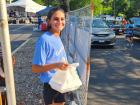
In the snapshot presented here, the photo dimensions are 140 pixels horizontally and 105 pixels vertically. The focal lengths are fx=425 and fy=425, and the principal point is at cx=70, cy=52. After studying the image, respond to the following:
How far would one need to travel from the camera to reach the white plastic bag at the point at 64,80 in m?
4.51

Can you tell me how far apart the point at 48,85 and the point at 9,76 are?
112 cm

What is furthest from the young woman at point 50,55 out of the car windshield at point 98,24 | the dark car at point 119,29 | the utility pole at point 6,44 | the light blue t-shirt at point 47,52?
the dark car at point 119,29

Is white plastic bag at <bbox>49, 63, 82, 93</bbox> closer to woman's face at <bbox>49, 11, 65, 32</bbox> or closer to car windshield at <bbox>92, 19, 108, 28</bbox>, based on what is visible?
woman's face at <bbox>49, 11, 65, 32</bbox>

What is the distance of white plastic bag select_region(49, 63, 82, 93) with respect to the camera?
14.8 feet

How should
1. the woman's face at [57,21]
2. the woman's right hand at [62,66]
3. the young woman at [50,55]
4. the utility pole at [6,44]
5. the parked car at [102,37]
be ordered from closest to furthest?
the utility pole at [6,44], the woman's right hand at [62,66], the young woman at [50,55], the woman's face at [57,21], the parked car at [102,37]

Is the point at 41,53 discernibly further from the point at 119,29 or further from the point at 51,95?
the point at 119,29

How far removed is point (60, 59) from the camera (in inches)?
185

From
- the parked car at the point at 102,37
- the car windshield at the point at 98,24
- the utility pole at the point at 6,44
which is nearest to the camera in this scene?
the utility pole at the point at 6,44

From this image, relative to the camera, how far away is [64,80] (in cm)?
452

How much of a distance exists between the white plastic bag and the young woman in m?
0.08

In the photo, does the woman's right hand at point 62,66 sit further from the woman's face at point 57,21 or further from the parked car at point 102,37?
the parked car at point 102,37

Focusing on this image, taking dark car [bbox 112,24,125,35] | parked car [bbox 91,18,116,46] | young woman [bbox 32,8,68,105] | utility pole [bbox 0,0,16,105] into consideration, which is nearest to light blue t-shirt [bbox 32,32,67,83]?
young woman [bbox 32,8,68,105]

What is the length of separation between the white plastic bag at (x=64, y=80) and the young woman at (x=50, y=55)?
0.08 m

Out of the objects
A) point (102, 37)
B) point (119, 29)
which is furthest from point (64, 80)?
point (119, 29)
